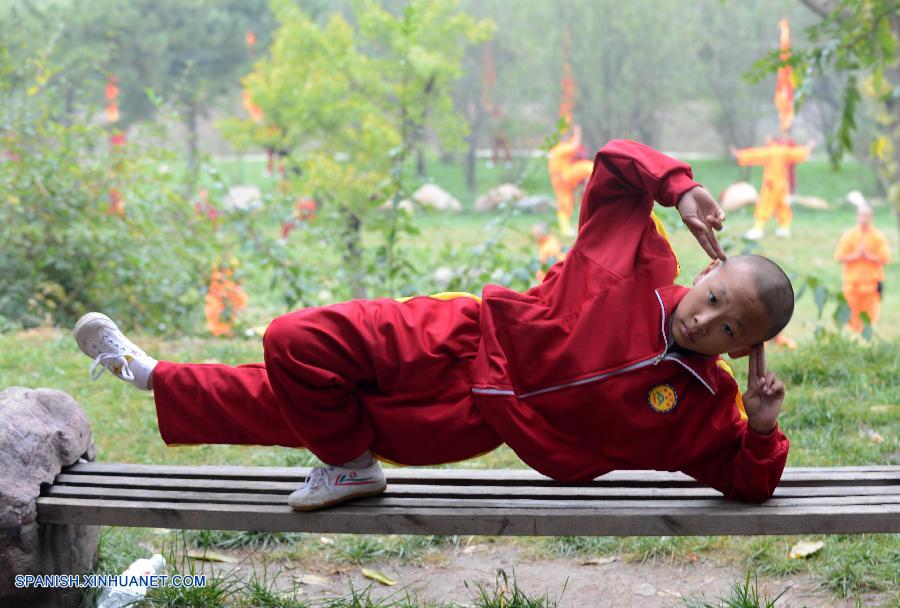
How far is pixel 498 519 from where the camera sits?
8.68ft

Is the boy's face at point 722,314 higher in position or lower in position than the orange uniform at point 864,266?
higher

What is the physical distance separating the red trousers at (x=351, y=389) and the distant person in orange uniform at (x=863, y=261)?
343 inches

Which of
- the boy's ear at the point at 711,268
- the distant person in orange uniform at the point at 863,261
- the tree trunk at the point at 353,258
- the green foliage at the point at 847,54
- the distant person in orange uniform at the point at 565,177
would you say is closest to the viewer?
the boy's ear at the point at 711,268

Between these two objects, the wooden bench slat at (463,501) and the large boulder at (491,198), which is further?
the large boulder at (491,198)

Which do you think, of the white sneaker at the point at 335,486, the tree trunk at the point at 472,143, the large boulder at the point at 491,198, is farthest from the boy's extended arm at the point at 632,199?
the tree trunk at the point at 472,143

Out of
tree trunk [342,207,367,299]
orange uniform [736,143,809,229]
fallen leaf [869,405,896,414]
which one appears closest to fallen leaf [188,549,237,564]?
fallen leaf [869,405,896,414]

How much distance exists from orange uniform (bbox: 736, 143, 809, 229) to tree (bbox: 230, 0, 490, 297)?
16.7 ft

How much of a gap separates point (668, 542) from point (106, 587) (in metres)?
1.77

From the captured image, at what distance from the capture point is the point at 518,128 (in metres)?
26.3

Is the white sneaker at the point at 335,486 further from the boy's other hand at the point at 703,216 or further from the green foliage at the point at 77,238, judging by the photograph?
the green foliage at the point at 77,238

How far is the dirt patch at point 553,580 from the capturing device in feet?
10.2

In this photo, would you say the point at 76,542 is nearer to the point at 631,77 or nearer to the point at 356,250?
the point at 356,250

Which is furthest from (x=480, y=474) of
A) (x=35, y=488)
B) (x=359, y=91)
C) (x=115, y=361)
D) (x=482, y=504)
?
(x=359, y=91)

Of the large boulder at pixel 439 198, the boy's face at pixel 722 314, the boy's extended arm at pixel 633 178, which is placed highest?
the boy's extended arm at pixel 633 178
